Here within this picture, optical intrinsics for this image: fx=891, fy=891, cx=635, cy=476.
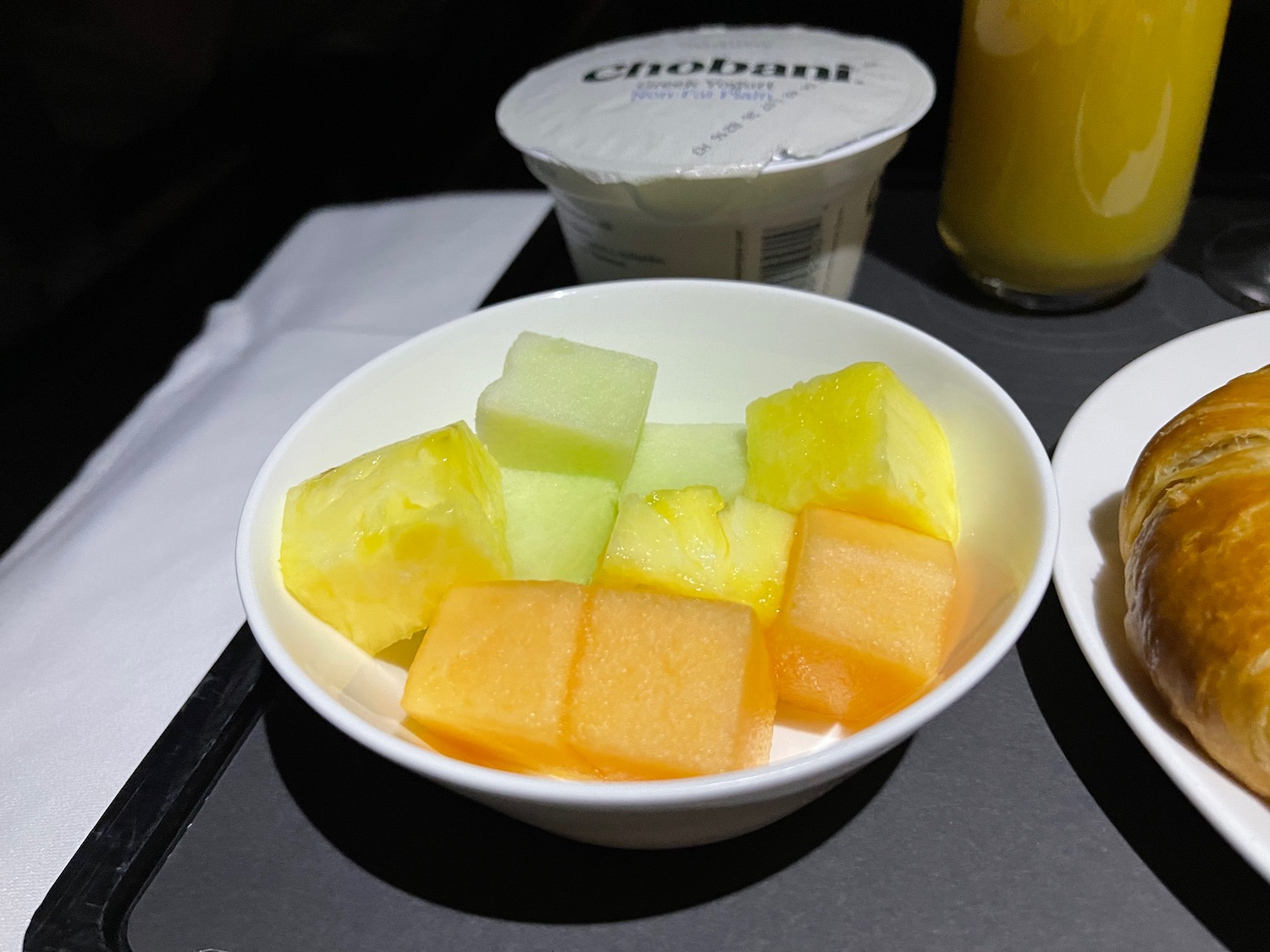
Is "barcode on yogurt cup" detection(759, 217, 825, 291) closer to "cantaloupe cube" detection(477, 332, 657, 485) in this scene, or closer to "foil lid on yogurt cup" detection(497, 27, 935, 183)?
"foil lid on yogurt cup" detection(497, 27, 935, 183)

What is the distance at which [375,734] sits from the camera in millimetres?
459

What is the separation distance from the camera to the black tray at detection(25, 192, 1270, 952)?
0.52 meters

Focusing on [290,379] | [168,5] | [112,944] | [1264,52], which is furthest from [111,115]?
[1264,52]

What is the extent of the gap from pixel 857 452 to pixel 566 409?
224 mm

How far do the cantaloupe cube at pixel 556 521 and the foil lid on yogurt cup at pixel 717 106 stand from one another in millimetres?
309

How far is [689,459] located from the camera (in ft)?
2.37

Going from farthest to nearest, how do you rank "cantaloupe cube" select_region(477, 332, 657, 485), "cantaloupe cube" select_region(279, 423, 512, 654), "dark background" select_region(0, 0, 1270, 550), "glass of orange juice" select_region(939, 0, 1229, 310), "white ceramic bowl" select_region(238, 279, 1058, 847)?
1. "dark background" select_region(0, 0, 1270, 550)
2. "glass of orange juice" select_region(939, 0, 1229, 310)
3. "cantaloupe cube" select_region(477, 332, 657, 485)
4. "cantaloupe cube" select_region(279, 423, 512, 654)
5. "white ceramic bowl" select_region(238, 279, 1058, 847)

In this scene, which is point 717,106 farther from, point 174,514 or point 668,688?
point 174,514

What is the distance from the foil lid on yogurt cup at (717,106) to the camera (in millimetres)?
822

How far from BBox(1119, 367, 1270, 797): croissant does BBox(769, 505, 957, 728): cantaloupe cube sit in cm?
13

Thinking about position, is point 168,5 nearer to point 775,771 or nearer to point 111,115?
point 111,115

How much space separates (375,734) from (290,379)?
912 millimetres

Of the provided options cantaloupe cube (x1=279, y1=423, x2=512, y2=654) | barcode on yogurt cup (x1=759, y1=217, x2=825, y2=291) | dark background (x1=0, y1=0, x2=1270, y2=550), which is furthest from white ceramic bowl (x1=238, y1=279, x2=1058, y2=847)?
dark background (x1=0, y1=0, x2=1270, y2=550)

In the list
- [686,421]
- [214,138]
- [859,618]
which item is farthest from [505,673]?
[214,138]
